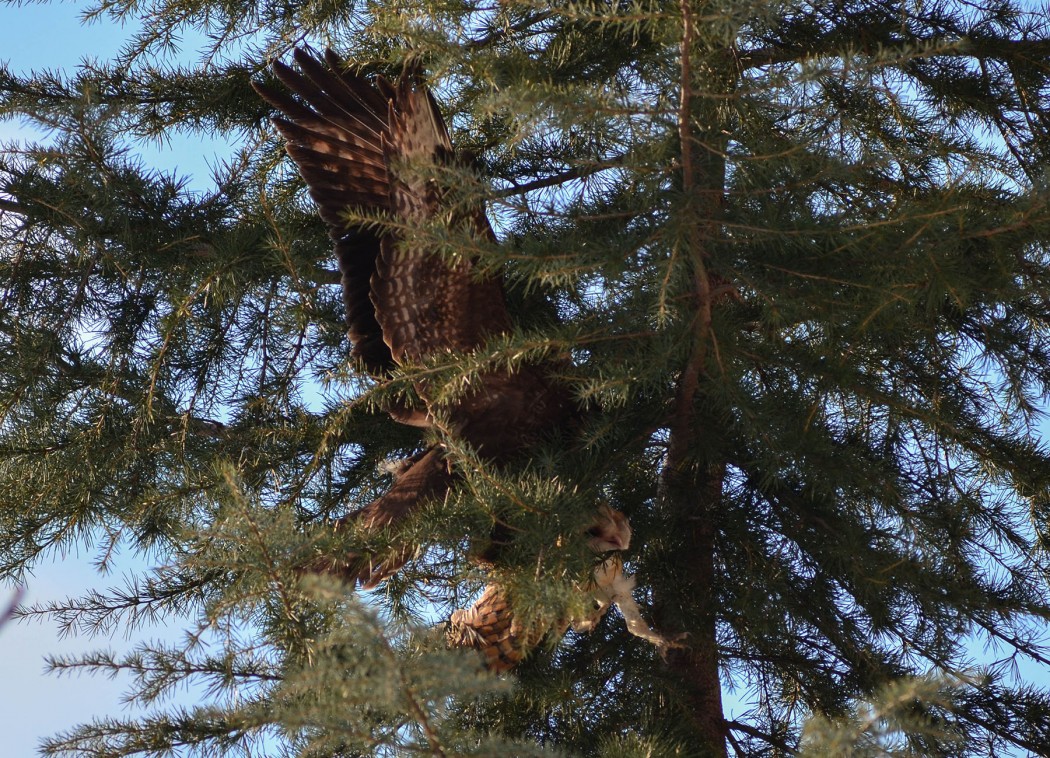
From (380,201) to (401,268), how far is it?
0.15 m

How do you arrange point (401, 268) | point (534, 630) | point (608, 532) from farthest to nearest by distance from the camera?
point (401, 268) → point (608, 532) → point (534, 630)

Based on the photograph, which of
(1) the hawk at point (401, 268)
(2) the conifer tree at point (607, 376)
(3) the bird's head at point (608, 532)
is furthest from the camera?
(1) the hawk at point (401, 268)

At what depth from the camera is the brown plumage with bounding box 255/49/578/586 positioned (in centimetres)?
209

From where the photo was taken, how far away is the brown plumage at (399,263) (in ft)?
6.86

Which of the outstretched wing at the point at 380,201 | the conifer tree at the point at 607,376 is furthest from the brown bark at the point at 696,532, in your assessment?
the outstretched wing at the point at 380,201

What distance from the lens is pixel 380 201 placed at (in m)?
2.17

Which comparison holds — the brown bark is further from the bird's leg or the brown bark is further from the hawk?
the hawk

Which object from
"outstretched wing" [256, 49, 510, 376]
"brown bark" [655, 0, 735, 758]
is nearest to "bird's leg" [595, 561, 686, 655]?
"brown bark" [655, 0, 735, 758]

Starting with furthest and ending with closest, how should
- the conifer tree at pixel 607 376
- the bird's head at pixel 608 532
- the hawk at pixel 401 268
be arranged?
the hawk at pixel 401 268 < the bird's head at pixel 608 532 < the conifer tree at pixel 607 376

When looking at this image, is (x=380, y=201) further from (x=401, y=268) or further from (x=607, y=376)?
(x=607, y=376)

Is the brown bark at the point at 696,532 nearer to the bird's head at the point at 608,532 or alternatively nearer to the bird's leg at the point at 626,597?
the bird's leg at the point at 626,597

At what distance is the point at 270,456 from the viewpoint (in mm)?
2385

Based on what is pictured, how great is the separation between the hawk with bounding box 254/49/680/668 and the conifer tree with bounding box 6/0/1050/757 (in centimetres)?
11

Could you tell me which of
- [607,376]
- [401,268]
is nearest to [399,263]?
[401,268]
